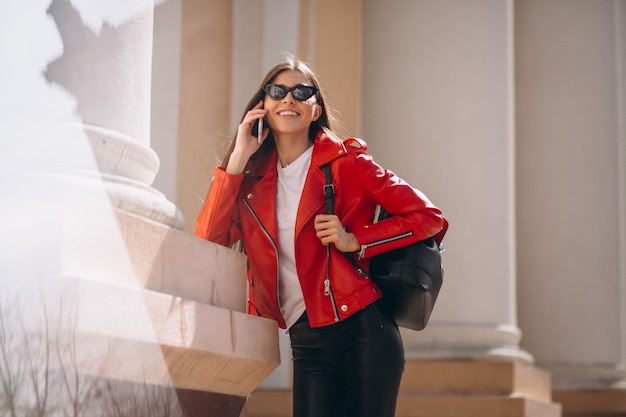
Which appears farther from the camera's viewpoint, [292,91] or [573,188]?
[573,188]

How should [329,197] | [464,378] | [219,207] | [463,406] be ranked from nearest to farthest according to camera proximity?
1. [329,197]
2. [219,207]
3. [463,406]
4. [464,378]

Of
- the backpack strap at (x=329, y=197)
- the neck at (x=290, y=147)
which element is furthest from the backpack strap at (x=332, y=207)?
the neck at (x=290, y=147)

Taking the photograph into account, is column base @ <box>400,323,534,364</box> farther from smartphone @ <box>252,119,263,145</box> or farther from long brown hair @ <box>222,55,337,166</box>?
smartphone @ <box>252,119,263,145</box>

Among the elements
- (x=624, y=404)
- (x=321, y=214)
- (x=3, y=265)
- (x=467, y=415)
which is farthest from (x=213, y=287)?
(x=624, y=404)

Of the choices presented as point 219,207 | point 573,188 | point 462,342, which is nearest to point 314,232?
point 219,207

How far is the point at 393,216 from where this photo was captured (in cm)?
392

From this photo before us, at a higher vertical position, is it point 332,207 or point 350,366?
point 332,207

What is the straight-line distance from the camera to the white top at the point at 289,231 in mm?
3947

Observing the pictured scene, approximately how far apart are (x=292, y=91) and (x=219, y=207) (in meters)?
0.53

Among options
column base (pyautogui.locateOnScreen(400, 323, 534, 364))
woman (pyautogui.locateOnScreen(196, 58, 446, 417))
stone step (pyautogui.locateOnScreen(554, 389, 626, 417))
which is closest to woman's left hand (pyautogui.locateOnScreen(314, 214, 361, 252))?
woman (pyautogui.locateOnScreen(196, 58, 446, 417))

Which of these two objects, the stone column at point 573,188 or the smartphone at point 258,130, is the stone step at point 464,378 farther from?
the smartphone at point 258,130

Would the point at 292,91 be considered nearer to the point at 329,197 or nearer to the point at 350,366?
the point at 329,197

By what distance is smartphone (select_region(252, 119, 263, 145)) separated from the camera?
4.05 m

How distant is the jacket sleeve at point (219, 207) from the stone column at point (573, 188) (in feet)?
21.3
